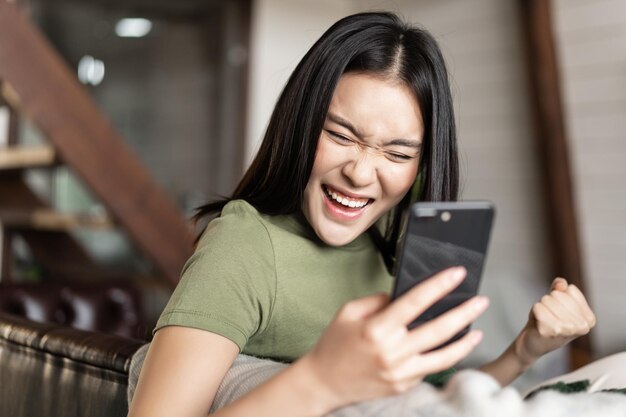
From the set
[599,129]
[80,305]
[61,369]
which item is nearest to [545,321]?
[61,369]

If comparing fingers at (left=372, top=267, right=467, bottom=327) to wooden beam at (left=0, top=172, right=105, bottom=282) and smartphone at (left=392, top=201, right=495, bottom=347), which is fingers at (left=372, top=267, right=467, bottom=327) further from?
wooden beam at (left=0, top=172, right=105, bottom=282)

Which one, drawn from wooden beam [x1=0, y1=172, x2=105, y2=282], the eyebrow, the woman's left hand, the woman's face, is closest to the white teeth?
the woman's face

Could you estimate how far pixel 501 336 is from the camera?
11.4 feet

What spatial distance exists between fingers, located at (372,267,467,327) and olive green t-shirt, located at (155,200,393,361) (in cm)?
31

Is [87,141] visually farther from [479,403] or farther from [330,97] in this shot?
[479,403]

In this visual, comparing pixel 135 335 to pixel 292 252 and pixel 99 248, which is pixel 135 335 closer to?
pixel 292 252

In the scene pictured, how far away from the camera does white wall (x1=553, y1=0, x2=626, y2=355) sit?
312 cm

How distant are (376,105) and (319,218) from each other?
0.20m

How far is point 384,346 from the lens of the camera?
715 millimetres

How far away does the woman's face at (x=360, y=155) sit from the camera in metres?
1.13

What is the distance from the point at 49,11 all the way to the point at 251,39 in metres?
1.09

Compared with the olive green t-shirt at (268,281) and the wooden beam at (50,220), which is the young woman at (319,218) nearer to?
the olive green t-shirt at (268,281)

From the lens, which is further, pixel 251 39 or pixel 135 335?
pixel 251 39

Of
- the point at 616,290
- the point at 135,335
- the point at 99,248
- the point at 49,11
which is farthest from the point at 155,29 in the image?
the point at 616,290
